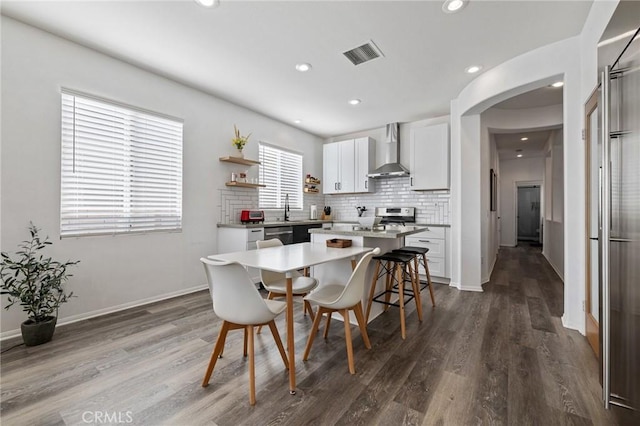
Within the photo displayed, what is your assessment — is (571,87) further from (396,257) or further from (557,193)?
(557,193)

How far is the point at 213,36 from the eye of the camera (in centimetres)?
262

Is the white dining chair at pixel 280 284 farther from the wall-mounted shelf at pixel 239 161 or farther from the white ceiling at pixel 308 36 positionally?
the white ceiling at pixel 308 36

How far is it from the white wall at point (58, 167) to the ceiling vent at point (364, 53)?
2.15 meters

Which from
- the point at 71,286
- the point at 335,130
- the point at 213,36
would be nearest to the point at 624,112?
the point at 213,36

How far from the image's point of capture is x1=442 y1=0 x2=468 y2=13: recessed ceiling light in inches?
85.2

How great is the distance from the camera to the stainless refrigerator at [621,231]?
119 centimetres

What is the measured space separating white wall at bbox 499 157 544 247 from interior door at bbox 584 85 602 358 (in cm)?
754

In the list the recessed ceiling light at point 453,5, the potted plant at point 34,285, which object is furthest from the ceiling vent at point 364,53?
the potted plant at point 34,285

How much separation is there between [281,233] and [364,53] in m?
2.72

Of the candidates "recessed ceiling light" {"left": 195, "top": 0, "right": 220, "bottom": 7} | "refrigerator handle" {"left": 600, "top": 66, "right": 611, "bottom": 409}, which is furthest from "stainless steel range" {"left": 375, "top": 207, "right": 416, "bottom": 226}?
"recessed ceiling light" {"left": 195, "top": 0, "right": 220, "bottom": 7}

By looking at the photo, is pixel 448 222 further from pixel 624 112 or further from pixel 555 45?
pixel 624 112

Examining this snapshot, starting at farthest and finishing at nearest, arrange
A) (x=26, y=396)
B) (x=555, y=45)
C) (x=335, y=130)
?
(x=335, y=130), (x=555, y=45), (x=26, y=396)

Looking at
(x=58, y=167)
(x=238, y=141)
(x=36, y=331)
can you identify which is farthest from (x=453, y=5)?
(x=36, y=331)

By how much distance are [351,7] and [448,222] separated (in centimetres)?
370
